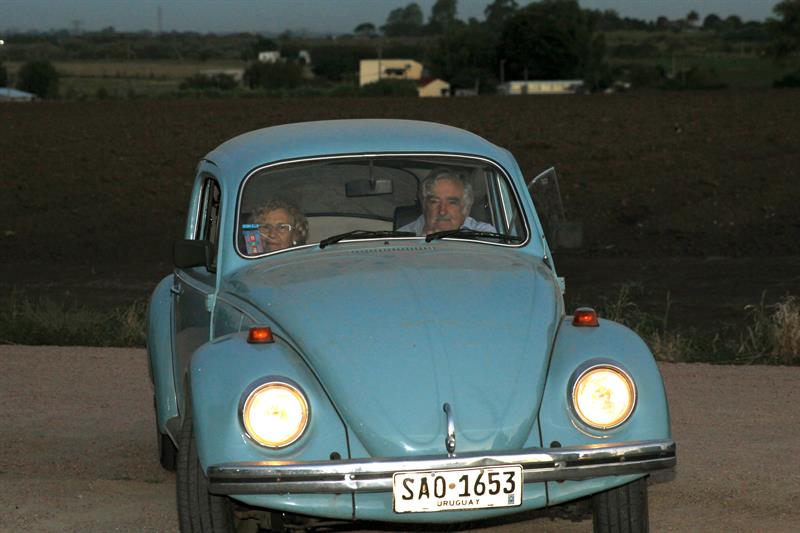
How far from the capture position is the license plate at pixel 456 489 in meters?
4.70

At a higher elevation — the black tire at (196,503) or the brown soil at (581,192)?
the black tire at (196,503)

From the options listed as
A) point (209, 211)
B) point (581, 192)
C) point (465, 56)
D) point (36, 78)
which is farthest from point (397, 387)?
point (465, 56)

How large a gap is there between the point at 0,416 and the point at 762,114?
36.1 m

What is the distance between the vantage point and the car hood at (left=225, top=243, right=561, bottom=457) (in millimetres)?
4832

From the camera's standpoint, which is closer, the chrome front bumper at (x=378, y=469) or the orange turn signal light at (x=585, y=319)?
the chrome front bumper at (x=378, y=469)

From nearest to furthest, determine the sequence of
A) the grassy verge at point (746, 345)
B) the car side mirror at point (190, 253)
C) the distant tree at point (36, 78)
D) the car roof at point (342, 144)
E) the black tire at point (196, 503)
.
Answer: the black tire at point (196, 503) < the car side mirror at point (190, 253) < the car roof at point (342, 144) < the grassy verge at point (746, 345) < the distant tree at point (36, 78)

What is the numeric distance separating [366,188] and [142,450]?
229cm

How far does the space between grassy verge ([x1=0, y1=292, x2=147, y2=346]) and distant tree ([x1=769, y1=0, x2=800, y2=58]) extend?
8691 cm

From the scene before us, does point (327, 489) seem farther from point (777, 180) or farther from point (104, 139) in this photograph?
point (104, 139)

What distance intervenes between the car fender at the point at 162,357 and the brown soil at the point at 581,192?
7918mm

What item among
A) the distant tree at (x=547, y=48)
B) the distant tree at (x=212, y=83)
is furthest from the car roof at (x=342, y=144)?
the distant tree at (x=547, y=48)

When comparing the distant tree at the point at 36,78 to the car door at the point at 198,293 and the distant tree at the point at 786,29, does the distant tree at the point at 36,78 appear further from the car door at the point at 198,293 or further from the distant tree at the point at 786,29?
the car door at the point at 198,293

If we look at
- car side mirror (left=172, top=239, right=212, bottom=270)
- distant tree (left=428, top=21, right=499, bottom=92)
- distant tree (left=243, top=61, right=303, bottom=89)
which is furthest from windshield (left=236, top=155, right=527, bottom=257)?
distant tree (left=428, top=21, right=499, bottom=92)

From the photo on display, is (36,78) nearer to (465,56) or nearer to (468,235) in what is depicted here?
(465,56)
